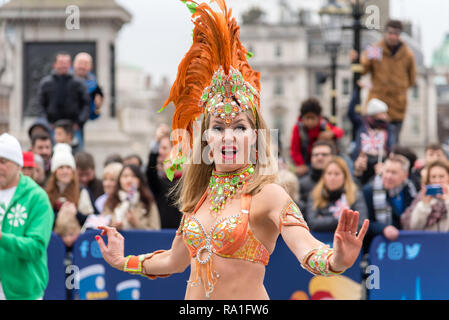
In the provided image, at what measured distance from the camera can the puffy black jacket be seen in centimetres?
1075

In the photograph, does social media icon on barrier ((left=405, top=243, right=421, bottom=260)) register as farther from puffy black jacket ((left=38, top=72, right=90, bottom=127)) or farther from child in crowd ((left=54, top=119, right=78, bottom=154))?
puffy black jacket ((left=38, top=72, right=90, bottom=127))

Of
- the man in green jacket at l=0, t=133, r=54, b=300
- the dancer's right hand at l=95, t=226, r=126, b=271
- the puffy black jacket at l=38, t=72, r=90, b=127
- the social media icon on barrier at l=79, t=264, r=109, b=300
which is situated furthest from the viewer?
the puffy black jacket at l=38, t=72, r=90, b=127

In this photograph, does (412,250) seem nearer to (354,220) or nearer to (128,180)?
(128,180)

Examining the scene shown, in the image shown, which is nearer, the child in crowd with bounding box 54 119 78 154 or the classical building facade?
the child in crowd with bounding box 54 119 78 154

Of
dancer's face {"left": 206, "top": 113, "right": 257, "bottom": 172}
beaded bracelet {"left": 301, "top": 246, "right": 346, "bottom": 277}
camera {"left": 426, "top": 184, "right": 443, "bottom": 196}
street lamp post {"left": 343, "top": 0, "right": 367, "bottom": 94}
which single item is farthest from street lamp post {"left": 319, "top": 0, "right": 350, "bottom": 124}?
beaded bracelet {"left": 301, "top": 246, "right": 346, "bottom": 277}

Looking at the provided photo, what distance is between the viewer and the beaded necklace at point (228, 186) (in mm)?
4047

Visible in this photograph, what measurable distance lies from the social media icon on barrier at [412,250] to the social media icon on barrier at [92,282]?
9.85 ft

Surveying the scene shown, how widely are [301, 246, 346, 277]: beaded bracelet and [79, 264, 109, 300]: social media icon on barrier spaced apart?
4573 millimetres

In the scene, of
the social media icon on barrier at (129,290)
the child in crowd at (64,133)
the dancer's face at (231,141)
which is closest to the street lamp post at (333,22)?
the child in crowd at (64,133)

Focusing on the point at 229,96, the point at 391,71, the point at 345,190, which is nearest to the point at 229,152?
the point at 229,96

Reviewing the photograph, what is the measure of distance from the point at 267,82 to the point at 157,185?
6907cm

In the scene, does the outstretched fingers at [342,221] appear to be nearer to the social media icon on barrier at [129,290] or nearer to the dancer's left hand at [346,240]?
the dancer's left hand at [346,240]
